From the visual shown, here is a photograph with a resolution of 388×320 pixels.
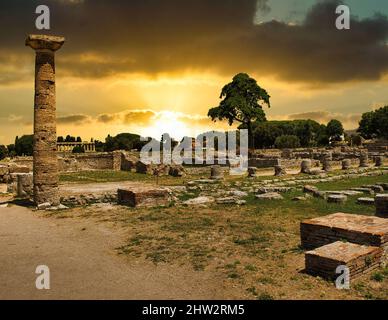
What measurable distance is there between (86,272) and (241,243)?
347 centimetres

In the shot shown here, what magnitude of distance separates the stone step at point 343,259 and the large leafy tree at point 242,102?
128ft

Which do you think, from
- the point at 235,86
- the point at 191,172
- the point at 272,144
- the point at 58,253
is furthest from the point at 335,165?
the point at 272,144

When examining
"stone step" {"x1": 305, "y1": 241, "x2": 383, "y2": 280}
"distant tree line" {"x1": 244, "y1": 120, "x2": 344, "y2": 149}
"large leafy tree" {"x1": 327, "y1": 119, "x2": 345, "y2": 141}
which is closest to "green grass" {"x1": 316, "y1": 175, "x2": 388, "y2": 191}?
"stone step" {"x1": 305, "y1": 241, "x2": 383, "y2": 280}

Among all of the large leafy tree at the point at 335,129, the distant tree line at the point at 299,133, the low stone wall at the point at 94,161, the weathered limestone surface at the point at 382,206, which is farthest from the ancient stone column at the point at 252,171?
the large leafy tree at the point at 335,129

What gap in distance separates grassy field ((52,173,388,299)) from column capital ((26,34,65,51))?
21.3ft

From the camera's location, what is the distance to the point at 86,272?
6910 mm

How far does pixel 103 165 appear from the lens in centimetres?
3762

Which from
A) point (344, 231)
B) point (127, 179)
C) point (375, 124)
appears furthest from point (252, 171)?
point (375, 124)

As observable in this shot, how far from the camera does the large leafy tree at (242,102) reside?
149 ft

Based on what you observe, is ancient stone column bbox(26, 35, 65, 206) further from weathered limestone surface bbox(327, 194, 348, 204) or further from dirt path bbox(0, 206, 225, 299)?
weathered limestone surface bbox(327, 194, 348, 204)

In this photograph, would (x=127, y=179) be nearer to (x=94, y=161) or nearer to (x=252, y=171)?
(x=252, y=171)

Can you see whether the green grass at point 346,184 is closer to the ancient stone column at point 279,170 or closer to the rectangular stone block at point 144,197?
the ancient stone column at point 279,170

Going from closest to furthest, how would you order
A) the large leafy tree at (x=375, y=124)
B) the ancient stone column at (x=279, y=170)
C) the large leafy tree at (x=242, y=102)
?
the ancient stone column at (x=279, y=170), the large leafy tree at (x=242, y=102), the large leafy tree at (x=375, y=124)
